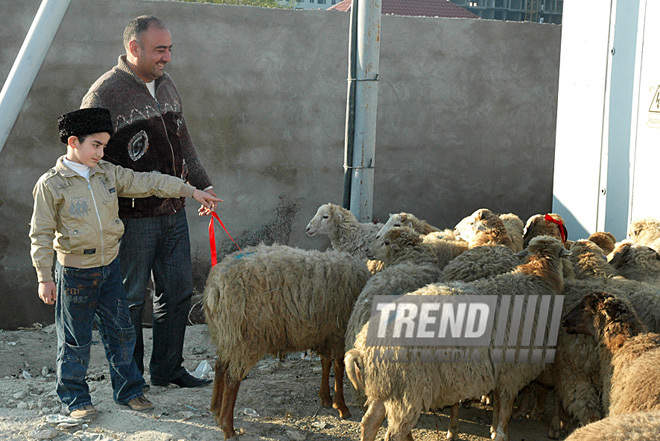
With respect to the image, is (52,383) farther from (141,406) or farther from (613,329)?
(613,329)

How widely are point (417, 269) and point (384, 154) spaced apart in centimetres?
422

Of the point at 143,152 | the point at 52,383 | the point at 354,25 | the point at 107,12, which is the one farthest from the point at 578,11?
the point at 52,383

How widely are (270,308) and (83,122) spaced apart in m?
1.57

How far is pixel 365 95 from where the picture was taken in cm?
549

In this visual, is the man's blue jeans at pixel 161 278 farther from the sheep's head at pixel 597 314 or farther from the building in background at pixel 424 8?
the building in background at pixel 424 8

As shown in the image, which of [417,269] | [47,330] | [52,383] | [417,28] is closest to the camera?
[417,269]

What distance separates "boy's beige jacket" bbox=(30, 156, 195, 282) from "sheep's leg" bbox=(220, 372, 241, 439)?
1056 mm

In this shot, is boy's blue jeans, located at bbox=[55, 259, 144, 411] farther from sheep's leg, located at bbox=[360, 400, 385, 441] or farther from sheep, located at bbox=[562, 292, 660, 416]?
sheep, located at bbox=[562, 292, 660, 416]

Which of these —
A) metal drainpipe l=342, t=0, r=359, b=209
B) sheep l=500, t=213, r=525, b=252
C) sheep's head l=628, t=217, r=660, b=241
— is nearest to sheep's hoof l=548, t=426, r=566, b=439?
sheep l=500, t=213, r=525, b=252

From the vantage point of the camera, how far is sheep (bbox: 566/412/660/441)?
256cm

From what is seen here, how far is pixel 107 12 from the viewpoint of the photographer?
7.34m

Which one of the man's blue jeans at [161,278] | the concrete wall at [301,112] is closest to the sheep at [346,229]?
the concrete wall at [301,112]

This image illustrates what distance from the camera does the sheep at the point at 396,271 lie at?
4.00 m

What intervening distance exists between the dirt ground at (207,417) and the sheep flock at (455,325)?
149mm
